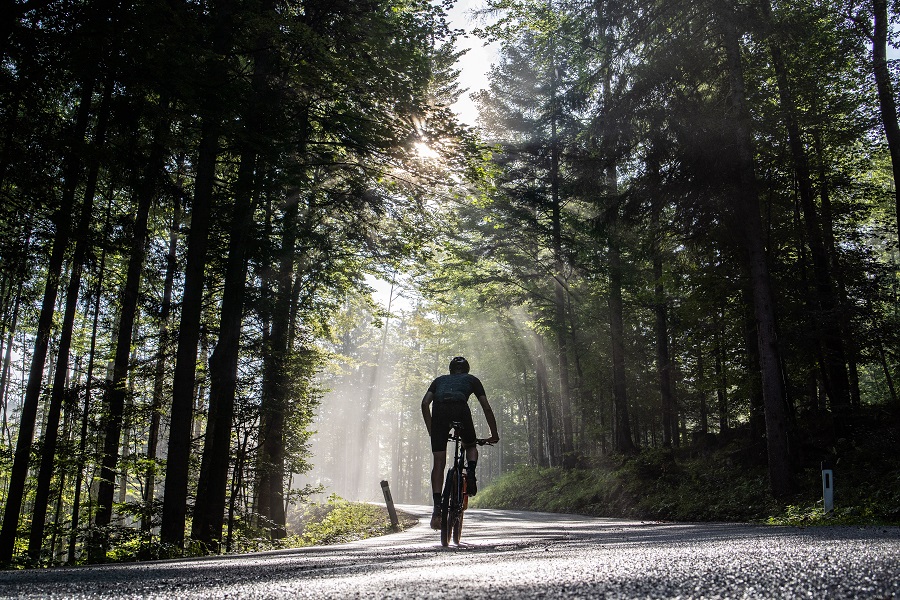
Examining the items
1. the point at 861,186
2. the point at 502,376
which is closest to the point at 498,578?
the point at 861,186

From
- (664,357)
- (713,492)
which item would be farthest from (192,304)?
(664,357)

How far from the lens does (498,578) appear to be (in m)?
2.69

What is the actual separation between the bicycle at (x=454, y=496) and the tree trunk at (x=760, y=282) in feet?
28.6

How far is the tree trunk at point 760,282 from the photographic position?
12.5 metres

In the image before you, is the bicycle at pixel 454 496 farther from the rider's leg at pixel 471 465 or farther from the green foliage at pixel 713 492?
the green foliage at pixel 713 492

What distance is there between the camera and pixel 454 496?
664cm

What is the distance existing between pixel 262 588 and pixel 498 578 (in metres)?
1.14

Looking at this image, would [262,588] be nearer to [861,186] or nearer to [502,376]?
[861,186]

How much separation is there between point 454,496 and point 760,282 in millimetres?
9521

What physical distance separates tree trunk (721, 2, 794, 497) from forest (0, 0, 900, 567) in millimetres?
58

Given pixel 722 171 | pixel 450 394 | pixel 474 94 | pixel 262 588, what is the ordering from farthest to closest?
1. pixel 474 94
2. pixel 722 171
3. pixel 450 394
4. pixel 262 588

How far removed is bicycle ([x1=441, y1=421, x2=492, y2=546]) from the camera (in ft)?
21.4

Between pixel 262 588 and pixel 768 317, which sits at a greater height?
pixel 768 317

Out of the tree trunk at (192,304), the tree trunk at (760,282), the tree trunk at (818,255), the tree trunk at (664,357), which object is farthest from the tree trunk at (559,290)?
the tree trunk at (192,304)
